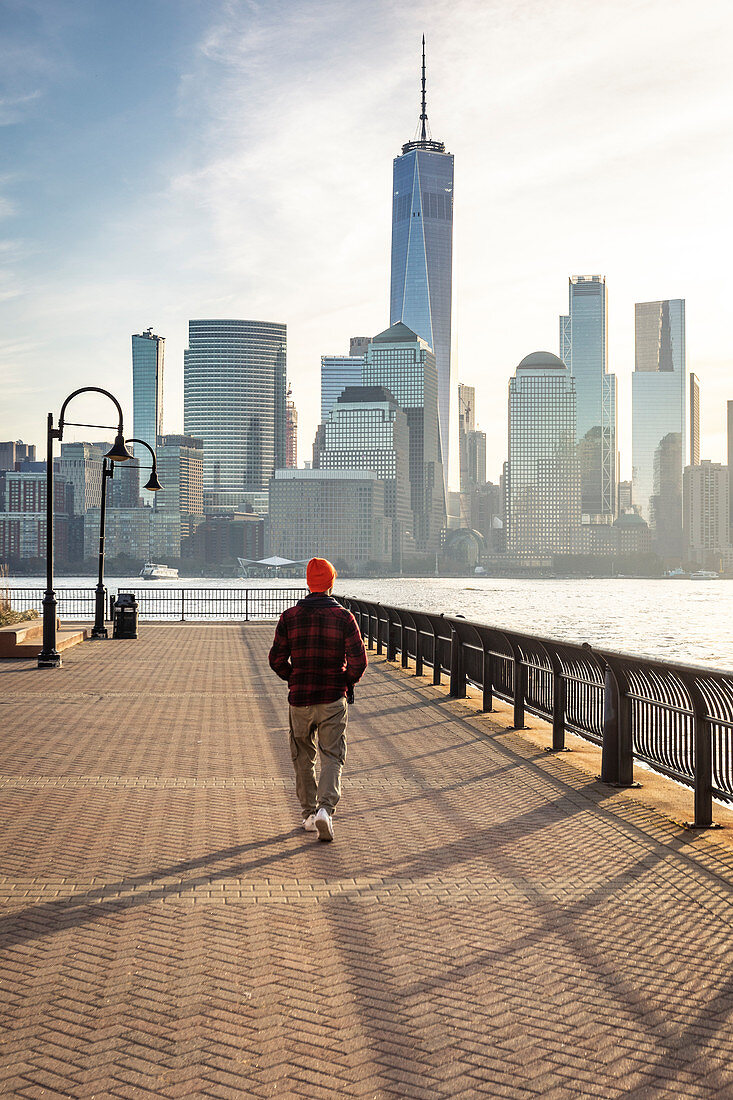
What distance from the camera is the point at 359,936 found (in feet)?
17.7

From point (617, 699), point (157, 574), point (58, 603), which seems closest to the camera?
point (617, 699)

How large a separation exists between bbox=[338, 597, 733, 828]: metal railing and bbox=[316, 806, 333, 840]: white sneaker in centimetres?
272

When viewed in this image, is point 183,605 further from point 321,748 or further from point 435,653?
point 321,748

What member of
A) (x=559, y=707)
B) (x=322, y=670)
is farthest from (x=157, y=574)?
(x=322, y=670)

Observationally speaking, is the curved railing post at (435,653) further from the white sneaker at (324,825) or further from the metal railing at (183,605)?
the white sneaker at (324,825)

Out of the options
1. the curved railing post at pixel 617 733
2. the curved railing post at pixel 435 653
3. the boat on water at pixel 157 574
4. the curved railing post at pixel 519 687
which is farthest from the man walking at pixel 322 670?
the boat on water at pixel 157 574

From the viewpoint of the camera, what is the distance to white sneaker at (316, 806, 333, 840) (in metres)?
7.21

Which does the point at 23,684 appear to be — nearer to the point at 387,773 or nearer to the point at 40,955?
the point at 387,773

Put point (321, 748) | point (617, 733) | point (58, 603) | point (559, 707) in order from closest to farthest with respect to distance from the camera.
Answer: point (321, 748), point (617, 733), point (559, 707), point (58, 603)

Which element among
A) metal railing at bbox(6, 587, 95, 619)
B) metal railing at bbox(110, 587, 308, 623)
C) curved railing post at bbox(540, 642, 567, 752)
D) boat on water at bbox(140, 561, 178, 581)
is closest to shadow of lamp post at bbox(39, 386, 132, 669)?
metal railing at bbox(6, 587, 95, 619)

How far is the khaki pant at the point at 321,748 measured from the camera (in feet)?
24.5

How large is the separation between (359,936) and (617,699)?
4.89 m

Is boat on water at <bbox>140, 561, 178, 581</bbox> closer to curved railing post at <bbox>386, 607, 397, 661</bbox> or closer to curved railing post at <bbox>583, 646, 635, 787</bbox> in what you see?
curved railing post at <bbox>386, 607, 397, 661</bbox>

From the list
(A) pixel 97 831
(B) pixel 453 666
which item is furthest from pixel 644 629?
(A) pixel 97 831
